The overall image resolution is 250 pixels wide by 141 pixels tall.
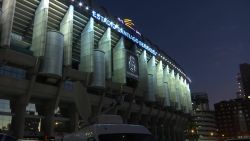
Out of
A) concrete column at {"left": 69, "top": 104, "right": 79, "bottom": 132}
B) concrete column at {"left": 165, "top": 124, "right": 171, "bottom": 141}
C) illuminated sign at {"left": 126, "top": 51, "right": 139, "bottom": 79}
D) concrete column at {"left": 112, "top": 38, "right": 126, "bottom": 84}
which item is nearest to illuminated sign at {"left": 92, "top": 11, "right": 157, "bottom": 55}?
concrete column at {"left": 112, "top": 38, "right": 126, "bottom": 84}

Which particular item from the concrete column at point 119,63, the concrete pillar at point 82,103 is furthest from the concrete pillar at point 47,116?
the concrete pillar at point 82,103

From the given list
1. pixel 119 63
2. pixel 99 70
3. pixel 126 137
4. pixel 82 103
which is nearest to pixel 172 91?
pixel 119 63

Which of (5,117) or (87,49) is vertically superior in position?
(87,49)

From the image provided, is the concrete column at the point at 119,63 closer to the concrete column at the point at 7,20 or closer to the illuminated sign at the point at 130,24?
the illuminated sign at the point at 130,24

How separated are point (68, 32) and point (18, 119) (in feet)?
46.9

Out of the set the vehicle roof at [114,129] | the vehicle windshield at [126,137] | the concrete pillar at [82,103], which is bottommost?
the vehicle windshield at [126,137]

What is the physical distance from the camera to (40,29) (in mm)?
40156

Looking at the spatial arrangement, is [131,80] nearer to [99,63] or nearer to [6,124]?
[99,63]

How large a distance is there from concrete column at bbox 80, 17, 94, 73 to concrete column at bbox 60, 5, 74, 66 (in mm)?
3538

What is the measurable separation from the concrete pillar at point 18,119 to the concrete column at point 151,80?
28897 mm

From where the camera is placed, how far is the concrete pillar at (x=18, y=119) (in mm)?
37062

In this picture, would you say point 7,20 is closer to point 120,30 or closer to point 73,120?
point 73,120

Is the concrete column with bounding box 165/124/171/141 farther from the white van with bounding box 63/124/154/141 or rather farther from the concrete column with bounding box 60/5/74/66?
the white van with bounding box 63/124/154/141

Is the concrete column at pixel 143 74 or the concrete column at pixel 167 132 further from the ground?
the concrete column at pixel 143 74
